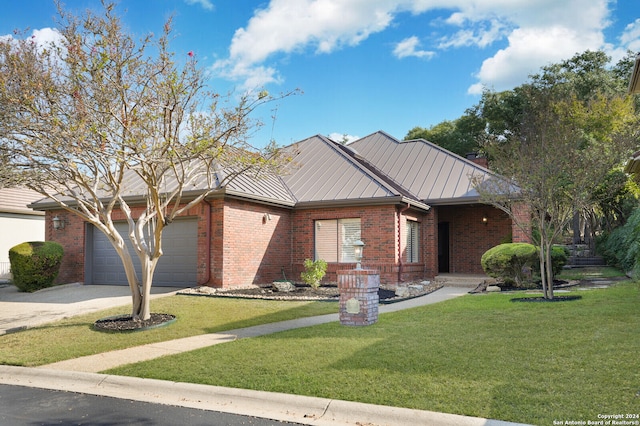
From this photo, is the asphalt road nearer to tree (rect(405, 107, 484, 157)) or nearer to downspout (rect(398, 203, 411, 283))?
downspout (rect(398, 203, 411, 283))

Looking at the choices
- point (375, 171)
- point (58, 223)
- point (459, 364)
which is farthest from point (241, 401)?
point (375, 171)

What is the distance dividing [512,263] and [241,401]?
10581 mm

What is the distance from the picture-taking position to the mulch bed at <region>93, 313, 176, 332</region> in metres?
8.85

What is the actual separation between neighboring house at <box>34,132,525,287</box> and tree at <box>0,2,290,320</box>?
444 centimetres

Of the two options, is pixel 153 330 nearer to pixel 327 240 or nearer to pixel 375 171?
pixel 327 240

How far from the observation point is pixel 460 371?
5.25 meters

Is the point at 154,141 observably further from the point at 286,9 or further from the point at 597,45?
the point at 597,45

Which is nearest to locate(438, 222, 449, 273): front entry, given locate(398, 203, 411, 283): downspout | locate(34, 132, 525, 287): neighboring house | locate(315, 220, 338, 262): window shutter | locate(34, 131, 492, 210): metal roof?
locate(34, 132, 525, 287): neighboring house

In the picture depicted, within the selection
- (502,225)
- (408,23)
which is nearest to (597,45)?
(502,225)

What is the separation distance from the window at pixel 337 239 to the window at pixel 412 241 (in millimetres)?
2013

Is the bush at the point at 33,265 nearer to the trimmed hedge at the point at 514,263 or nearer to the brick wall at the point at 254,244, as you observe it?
the brick wall at the point at 254,244

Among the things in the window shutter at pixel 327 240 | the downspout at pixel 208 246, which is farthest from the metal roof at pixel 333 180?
the downspout at pixel 208 246

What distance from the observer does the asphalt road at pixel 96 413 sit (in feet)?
15.0

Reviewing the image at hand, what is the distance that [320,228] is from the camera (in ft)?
53.6
